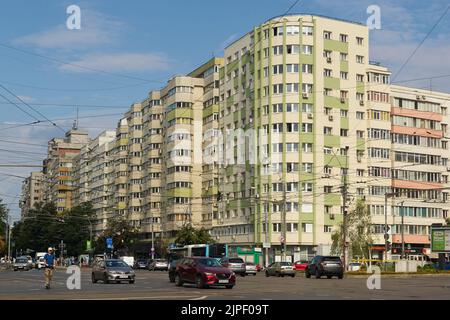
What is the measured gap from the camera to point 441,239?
2274 inches

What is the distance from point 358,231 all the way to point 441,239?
2421cm

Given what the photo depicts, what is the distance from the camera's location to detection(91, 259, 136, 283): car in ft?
131

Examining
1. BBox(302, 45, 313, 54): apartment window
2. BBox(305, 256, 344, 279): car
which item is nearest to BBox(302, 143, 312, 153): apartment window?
BBox(302, 45, 313, 54): apartment window

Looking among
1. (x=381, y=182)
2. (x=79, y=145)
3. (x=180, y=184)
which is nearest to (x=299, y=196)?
(x=381, y=182)

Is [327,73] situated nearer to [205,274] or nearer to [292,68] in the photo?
[292,68]

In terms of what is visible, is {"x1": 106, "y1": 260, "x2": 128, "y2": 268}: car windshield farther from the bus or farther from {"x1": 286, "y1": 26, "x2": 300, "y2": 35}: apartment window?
{"x1": 286, "y1": 26, "x2": 300, "y2": 35}: apartment window

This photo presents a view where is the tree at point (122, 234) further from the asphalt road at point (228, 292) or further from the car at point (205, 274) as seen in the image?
the car at point (205, 274)

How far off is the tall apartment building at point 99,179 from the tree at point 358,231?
66.7m

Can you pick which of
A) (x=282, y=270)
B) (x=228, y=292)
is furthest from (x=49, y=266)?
(x=282, y=270)

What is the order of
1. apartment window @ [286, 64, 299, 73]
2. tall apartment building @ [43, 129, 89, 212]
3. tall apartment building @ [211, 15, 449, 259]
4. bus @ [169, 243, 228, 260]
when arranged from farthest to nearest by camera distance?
tall apartment building @ [43, 129, 89, 212] < apartment window @ [286, 64, 299, 73] < tall apartment building @ [211, 15, 449, 259] < bus @ [169, 243, 228, 260]

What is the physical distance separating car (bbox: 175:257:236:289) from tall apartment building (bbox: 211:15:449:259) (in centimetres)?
5226

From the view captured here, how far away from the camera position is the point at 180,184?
4343 inches

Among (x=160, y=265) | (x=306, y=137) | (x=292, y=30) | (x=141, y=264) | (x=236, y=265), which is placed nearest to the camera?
(x=236, y=265)

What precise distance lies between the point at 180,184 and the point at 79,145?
92488 millimetres
